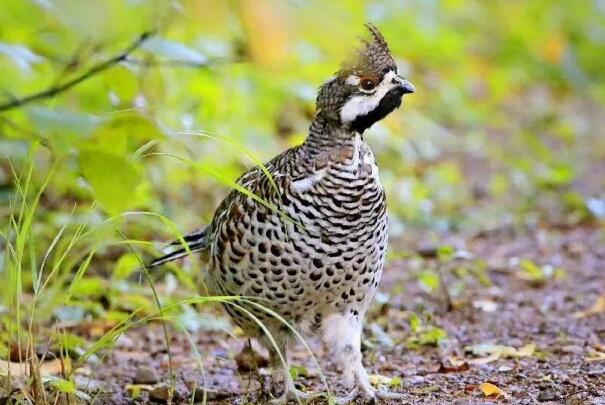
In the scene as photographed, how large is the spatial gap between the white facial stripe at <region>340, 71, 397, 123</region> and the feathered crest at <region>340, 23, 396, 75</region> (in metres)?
0.03

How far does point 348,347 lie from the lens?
3.21 meters

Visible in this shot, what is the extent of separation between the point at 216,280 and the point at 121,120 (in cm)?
169

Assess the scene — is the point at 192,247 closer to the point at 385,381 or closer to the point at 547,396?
the point at 385,381

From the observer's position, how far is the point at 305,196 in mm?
3004

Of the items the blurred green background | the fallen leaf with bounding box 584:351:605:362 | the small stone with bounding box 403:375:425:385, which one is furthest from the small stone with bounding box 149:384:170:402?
the fallen leaf with bounding box 584:351:605:362

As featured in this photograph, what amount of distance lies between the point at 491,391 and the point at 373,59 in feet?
3.49

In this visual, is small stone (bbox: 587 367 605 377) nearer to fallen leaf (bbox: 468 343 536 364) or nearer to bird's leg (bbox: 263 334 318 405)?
fallen leaf (bbox: 468 343 536 364)

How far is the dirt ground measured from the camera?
3311mm

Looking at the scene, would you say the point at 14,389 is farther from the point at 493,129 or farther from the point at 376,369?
the point at 493,129

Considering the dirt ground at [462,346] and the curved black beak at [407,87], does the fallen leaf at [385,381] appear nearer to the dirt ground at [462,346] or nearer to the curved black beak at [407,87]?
the dirt ground at [462,346]

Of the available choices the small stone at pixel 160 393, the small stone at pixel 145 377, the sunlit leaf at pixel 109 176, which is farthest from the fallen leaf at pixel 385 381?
the sunlit leaf at pixel 109 176

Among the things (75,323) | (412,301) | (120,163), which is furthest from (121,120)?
(412,301)

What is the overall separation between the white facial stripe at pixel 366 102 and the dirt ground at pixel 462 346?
880mm

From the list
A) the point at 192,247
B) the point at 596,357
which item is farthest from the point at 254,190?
the point at 596,357
